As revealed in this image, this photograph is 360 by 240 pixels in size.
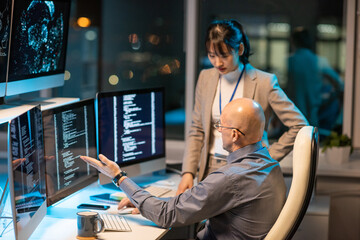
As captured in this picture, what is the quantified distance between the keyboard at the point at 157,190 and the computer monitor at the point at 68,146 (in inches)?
11.7

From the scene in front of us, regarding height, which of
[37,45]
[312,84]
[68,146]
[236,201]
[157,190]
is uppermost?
[37,45]

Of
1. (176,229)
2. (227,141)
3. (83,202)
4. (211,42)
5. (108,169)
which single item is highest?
(211,42)

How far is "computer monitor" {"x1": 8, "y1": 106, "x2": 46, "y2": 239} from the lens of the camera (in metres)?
1.69

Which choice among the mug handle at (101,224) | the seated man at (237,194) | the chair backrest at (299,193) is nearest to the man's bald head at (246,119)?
the seated man at (237,194)

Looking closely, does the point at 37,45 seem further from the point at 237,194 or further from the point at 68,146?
the point at 237,194

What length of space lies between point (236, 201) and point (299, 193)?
8.9 inches

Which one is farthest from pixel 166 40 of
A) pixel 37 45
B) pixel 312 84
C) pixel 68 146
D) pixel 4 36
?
pixel 4 36

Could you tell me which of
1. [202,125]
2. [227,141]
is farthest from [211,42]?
[227,141]

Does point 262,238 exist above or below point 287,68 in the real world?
below

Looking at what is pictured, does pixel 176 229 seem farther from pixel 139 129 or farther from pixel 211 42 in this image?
pixel 211 42

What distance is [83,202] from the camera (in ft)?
8.28

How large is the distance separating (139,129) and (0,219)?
904 millimetres

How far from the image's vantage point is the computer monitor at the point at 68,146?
222 cm

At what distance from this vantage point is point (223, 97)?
8.87ft
